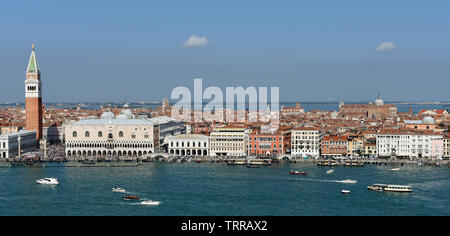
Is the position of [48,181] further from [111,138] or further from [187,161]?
[111,138]

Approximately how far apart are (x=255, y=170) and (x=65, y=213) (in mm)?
7951

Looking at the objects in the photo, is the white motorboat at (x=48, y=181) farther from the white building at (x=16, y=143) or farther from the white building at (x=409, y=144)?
the white building at (x=409, y=144)

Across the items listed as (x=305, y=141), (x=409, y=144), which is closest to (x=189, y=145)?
(x=305, y=141)

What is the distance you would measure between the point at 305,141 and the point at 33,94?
36.6 ft

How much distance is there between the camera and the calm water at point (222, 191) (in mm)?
11750

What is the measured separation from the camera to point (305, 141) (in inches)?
842

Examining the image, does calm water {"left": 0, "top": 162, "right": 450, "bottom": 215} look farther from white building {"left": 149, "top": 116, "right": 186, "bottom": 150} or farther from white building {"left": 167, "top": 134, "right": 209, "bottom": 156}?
white building {"left": 149, "top": 116, "right": 186, "bottom": 150}

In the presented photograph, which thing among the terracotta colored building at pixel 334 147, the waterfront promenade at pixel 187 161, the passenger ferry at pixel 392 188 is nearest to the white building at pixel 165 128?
the waterfront promenade at pixel 187 161

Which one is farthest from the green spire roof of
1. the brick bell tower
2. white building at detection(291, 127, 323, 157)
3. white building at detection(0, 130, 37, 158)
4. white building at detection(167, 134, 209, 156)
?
white building at detection(291, 127, 323, 157)

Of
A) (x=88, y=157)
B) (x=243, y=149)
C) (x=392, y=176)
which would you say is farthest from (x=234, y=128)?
(x=392, y=176)

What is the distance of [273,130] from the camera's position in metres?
22.4

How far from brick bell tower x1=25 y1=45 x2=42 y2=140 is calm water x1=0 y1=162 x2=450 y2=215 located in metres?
5.86

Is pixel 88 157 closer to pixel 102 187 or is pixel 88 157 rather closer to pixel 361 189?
pixel 102 187

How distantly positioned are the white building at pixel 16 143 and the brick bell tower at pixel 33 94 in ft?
1.68
